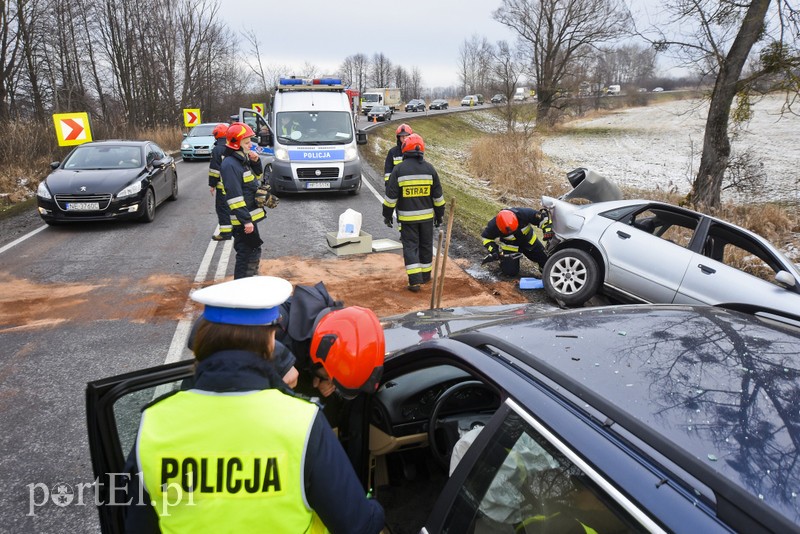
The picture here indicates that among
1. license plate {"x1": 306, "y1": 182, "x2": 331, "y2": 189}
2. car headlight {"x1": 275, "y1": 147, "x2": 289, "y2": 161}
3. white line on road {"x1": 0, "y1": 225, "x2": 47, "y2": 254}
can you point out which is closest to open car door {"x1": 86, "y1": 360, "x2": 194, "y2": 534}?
white line on road {"x1": 0, "y1": 225, "x2": 47, "y2": 254}

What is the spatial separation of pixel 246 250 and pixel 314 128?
7239mm

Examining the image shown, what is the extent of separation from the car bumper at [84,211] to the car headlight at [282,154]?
3.53 m

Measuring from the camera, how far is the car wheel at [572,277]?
21.2ft

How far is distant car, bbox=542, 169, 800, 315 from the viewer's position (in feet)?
17.9

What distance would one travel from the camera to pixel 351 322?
221 cm

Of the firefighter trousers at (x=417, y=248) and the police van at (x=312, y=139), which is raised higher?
the police van at (x=312, y=139)

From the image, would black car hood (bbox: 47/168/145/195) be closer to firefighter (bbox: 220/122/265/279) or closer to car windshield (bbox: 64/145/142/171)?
car windshield (bbox: 64/145/142/171)

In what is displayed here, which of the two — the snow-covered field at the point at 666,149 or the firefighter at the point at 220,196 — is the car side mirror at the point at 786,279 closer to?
the firefighter at the point at 220,196

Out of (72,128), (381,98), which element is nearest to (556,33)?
(381,98)

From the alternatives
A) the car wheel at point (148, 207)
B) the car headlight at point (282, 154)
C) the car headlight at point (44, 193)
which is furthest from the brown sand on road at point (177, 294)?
the car headlight at point (282, 154)

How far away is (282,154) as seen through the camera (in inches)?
483

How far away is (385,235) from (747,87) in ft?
28.5

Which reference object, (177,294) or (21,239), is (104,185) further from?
(177,294)

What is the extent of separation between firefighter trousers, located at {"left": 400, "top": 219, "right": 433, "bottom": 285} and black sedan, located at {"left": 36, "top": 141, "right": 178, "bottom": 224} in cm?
571
